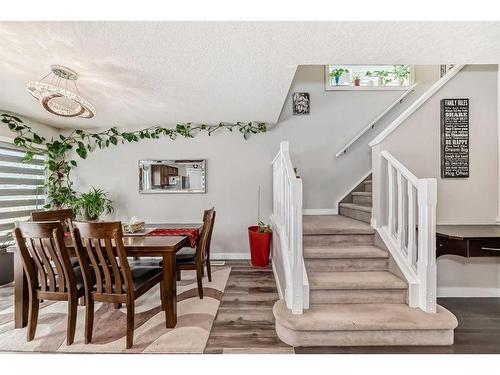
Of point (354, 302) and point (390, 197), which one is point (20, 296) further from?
point (390, 197)

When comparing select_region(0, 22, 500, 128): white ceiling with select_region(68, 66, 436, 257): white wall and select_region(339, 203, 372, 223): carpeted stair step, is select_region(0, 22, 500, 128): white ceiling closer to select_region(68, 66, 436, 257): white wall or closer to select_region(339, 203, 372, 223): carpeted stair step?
select_region(68, 66, 436, 257): white wall


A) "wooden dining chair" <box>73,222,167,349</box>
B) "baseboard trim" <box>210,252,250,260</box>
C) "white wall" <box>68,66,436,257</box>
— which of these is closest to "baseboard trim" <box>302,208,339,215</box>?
"white wall" <box>68,66,436,257</box>

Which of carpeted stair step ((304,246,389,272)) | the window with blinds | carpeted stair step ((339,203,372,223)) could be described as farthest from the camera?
the window with blinds

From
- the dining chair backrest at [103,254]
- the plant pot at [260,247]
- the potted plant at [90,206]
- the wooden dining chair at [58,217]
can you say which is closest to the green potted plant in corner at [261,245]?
the plant pot at [260,247]

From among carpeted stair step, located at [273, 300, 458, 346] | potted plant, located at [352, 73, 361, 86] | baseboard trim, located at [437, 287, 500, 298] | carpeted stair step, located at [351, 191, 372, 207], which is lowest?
A: baseboard trim, located at [437, 287, 500, 298]

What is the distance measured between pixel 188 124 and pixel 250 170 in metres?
1.22

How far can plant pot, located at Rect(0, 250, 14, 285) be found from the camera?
3236 millimetres

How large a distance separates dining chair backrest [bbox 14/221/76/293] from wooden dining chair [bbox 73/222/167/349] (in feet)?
0.36

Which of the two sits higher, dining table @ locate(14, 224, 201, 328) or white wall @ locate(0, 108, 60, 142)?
white wall @ locate(0, 108, 60, 142)

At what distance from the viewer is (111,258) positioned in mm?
1899

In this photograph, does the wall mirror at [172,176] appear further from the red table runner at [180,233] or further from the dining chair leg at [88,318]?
the dining chair leg at [88,318]

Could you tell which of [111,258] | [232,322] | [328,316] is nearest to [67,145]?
[111,258]

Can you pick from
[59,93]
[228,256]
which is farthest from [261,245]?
[59,93]

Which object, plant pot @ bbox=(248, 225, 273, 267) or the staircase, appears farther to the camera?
plant pot @ bbox=(248, 225, 273, 267)
